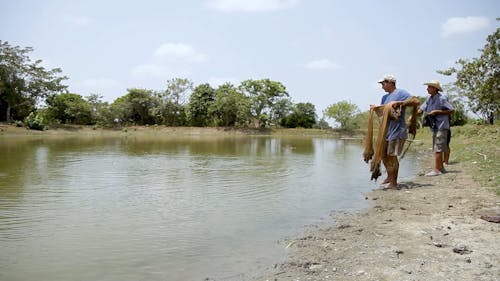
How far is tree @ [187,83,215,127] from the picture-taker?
5831cm

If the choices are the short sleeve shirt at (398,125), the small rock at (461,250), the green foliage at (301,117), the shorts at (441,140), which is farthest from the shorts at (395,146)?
the green foliage at (301,117)

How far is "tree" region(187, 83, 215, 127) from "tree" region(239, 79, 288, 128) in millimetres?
5265

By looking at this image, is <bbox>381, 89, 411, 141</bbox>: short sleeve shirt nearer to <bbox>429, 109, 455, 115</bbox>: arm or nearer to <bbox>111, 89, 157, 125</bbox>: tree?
<bbox>429, 109, 455, 115</bbox>: arm

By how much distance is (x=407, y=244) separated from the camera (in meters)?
4.59

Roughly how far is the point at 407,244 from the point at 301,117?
60335mm

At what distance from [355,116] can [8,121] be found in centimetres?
4815

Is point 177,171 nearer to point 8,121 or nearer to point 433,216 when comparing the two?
point 433,216

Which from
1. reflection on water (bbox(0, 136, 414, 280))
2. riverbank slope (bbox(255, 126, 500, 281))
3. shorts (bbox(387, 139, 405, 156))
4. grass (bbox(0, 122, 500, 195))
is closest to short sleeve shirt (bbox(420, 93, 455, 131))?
grass (bbox(0, 122, 500, 195))

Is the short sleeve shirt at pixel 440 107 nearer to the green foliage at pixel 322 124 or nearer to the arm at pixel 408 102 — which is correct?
the arm at pixel 408 102

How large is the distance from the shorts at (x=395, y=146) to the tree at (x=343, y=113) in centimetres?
5719

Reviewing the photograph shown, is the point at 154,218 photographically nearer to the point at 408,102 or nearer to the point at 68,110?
the point at 408,102

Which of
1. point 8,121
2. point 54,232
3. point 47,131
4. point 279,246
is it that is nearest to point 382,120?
point 279,246

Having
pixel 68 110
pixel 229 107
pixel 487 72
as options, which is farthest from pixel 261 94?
pixel 487 72

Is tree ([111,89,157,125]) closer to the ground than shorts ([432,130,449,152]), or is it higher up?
higher up
